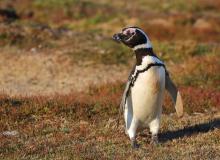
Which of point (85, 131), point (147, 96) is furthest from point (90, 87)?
point (147, 96)

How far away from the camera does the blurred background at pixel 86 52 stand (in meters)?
18.4

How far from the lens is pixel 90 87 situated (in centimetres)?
1673

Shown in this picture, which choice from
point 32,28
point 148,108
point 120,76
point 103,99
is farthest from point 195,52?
point 148,108

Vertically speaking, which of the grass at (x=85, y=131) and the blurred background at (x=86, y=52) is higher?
the grass at (x=85, y=131)

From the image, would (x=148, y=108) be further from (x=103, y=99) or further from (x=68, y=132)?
(x=103, y=99)

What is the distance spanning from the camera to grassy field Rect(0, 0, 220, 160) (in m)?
9.93

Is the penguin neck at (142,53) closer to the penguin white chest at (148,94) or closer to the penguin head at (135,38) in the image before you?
the penguin head at (135,38)

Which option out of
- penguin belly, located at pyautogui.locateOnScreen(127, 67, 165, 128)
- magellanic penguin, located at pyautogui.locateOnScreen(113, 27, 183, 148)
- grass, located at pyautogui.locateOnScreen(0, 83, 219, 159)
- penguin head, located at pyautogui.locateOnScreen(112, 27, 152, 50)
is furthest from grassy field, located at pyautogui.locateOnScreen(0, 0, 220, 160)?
penguin head, located at pyautogui.locateOnScreen(112, 27, 152, 50)

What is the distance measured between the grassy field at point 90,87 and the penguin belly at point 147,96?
1.61 feet

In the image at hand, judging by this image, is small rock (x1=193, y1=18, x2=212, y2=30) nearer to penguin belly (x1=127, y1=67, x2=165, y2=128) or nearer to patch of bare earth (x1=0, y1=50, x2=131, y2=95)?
patch of bare earth (x1=0, y1=50, x2=131, y2=95)

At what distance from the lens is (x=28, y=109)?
12344 mm

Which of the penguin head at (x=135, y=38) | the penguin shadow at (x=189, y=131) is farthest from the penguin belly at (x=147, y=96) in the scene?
the penguin shadow at (x=189, y=131)

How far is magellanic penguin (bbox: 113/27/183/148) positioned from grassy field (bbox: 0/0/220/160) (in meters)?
0.37

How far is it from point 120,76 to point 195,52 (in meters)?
4.26
